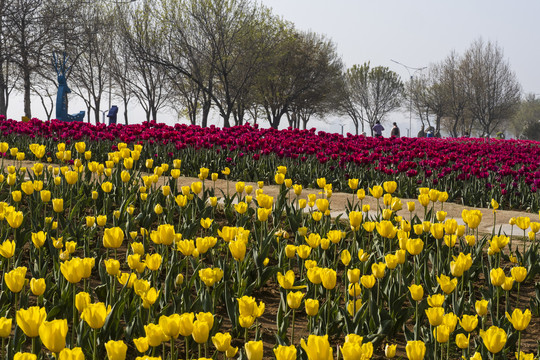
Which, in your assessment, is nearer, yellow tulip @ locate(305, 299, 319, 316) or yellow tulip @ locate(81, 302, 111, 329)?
yellow tulip @ locate(81, 302, 111, 329)

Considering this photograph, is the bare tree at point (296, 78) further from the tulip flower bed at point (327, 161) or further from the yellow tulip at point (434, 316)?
the yellow tulip at point (434, 316)

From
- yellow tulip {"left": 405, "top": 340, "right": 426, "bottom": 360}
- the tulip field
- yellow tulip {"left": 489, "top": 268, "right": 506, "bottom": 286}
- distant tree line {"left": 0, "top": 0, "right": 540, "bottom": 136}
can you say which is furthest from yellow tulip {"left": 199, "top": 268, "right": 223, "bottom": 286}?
distant tree line {"left": 0, "top": 0, "right": 540, "bottom": 136}

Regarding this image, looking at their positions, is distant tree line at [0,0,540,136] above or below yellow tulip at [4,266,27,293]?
above

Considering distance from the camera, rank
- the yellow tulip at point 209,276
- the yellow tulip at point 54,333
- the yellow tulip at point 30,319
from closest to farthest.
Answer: the yellow tulip at point 54,333, the yellow tulip at point 30,319, the yellow tulip at point 209,276

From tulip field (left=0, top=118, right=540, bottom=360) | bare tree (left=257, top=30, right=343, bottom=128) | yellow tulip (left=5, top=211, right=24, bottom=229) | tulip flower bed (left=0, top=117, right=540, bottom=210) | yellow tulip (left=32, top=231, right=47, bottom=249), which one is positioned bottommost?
tulip field (left=0, top=118, right=540, bottom=360)

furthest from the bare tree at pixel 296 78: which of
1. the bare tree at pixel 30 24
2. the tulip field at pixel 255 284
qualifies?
the tulip field at pixel 255 284

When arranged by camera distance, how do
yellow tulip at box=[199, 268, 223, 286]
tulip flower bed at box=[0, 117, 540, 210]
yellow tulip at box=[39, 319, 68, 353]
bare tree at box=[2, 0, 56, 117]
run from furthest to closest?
bare tree at box=[2, 0, 56, 117]
tulip flower bed at box=[0, 117, 540, 210]
yellow tulip at box=[199, 268, 223, 286]
yellow tulip at box=[39, 319, 68, 353]

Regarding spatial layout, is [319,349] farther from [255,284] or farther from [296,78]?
[296,78]

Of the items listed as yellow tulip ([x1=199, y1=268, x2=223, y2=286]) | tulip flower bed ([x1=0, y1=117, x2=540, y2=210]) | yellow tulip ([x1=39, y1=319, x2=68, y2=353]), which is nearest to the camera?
yellow tulip ([x1=39, y1=319, x2=68, y2=353])

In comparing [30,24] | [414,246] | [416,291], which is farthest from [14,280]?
[30,24]

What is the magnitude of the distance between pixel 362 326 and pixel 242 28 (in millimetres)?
26689

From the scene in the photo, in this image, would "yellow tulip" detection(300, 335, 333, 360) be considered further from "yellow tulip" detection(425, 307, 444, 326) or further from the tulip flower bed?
the tulip flower bed

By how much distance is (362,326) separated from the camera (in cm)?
274

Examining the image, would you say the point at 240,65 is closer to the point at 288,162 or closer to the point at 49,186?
the point at 288,162
